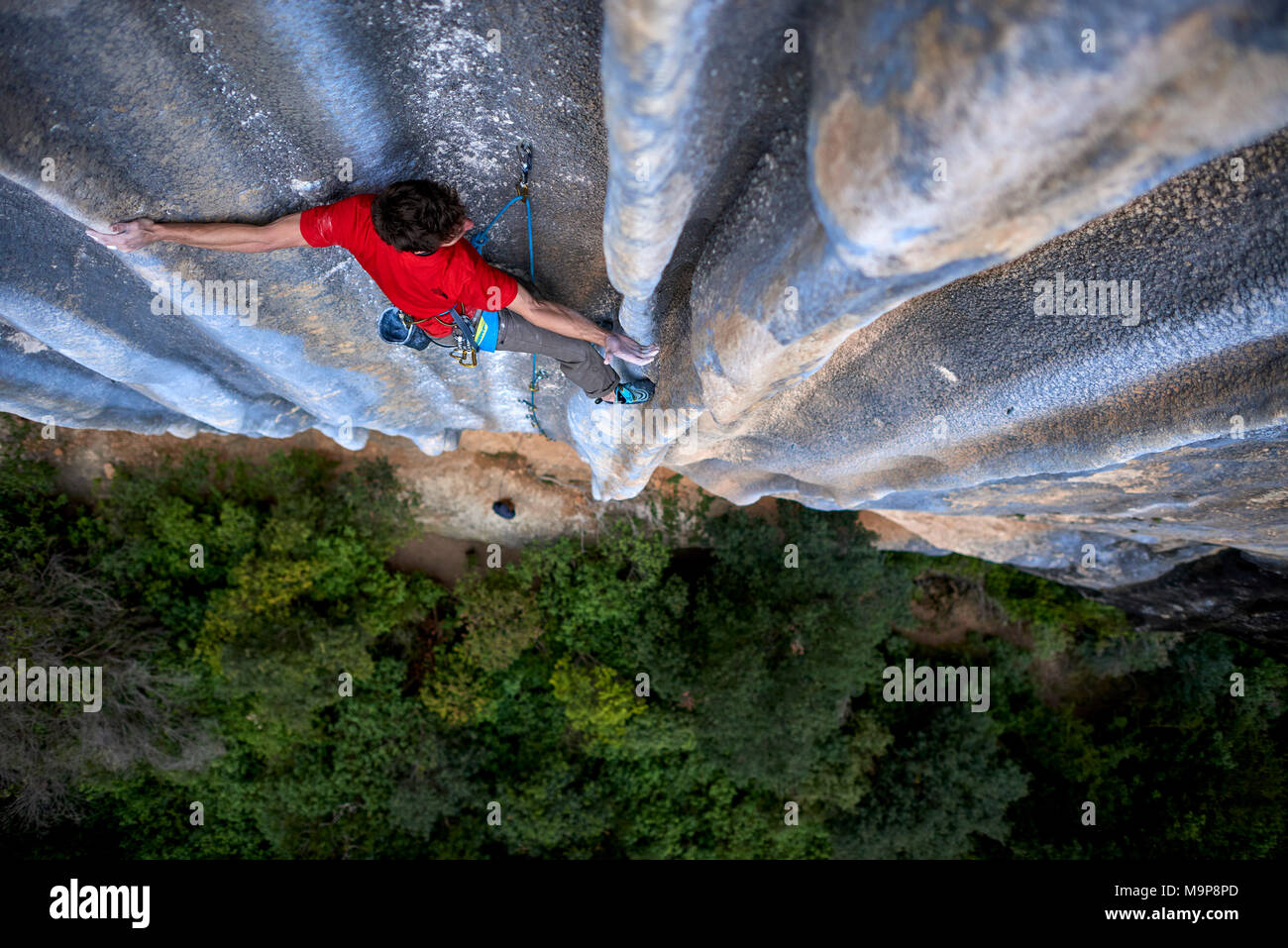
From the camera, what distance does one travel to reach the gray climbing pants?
137 inches

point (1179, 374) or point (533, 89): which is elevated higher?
point (533, 89)

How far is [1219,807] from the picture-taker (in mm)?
A: 9359

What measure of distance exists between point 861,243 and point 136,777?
449 inches

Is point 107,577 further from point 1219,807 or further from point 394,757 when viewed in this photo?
point 1219,807

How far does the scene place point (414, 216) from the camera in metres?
2.57

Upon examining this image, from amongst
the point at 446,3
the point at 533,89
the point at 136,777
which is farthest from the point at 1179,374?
the point at 136,777

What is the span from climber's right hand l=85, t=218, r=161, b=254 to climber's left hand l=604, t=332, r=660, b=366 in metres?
2.00

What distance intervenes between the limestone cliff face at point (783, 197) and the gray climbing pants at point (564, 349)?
0.28 m

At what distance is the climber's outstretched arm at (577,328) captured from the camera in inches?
131

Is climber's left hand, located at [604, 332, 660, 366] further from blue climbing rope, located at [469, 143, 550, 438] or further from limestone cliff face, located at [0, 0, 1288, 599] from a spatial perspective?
blue climbing rope, located at [469, 143, 550, 438]

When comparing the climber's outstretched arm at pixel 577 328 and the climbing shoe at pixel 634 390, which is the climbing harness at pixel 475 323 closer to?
the climber's outstretched arm at pixel 577 328

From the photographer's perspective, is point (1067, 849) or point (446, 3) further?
point (1067, 849)

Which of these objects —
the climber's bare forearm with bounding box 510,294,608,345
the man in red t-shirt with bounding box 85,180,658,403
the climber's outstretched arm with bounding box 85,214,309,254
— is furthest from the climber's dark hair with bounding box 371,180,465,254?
the climber's bare forearm with bounding box 510,294,608,345
